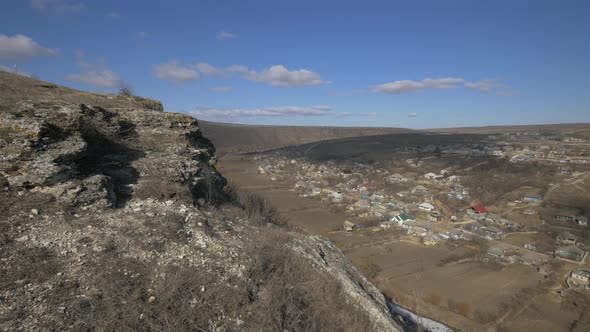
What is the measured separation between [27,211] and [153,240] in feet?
9.40

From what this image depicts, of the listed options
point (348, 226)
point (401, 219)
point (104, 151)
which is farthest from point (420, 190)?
point (104, 151)

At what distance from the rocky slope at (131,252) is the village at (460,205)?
1013 inches

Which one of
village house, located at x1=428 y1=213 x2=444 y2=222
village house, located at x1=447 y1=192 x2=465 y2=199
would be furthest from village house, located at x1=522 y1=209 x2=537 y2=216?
village house, located at x1=428 y1=213 x2=444 y2=222

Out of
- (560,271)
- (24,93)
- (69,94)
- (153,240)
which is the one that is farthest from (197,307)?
(560,271)

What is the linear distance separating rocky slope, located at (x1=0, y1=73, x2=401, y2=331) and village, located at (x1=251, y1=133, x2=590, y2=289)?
84.5ft

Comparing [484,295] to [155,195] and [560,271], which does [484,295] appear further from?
[155,195]

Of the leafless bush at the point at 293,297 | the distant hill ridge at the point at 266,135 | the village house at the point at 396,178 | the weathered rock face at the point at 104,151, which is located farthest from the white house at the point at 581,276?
the distant hill ridge at the point at 266,135

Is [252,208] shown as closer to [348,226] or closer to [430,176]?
[348,226]

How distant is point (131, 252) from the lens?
20.7 ft

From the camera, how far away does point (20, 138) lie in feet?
24.6

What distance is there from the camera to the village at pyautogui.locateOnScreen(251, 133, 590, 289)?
27750 mm

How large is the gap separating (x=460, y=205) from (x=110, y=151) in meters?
45.4

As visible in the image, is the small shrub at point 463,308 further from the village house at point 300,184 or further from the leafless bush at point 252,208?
the village house at point 300,184

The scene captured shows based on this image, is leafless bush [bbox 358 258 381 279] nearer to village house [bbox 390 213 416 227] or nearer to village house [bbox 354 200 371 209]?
village house [bbox 390 213 416 227]
